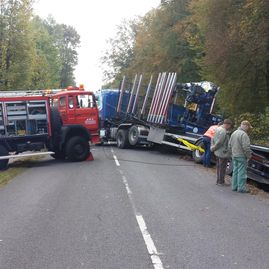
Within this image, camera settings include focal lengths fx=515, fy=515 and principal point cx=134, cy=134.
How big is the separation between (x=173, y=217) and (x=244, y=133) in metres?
3.89

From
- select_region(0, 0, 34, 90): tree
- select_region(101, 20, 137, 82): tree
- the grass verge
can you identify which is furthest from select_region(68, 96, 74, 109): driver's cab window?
→ select_region(101, 20, 137, 82): tree

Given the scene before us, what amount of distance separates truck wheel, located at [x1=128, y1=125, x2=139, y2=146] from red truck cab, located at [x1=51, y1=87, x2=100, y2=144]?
12.9 feet

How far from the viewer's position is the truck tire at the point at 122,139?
2452 centimetres

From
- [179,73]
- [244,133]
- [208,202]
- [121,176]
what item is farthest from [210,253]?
[179,73]

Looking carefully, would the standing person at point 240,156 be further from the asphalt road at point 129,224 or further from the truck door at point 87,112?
the truck door at point 87,112

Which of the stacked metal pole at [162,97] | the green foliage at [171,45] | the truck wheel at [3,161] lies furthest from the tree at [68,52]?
the truck wheel at [3,161]

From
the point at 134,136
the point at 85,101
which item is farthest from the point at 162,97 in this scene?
the point at 85,101

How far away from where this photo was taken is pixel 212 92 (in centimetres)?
2112

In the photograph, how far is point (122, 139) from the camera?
24750mm

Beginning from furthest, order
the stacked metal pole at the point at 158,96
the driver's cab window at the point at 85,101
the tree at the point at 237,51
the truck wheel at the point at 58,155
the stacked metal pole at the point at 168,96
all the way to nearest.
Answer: the stacked metal pole at the point at 158,96 → the stacked metal pole at the point at 168,96 → the driver's cab window at the point at 85,101 → the truck wheel at the point at 58,155 → the tree at the point at 237,51

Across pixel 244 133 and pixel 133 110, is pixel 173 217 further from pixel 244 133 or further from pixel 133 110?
pixel 133 110

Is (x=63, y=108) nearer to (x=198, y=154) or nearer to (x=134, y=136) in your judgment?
(x=198, y=154)

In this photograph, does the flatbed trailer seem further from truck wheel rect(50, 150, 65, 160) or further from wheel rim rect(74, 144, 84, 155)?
truck wheel rect(50, 150, 65, 160)

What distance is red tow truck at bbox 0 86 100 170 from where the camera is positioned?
54.7ft
